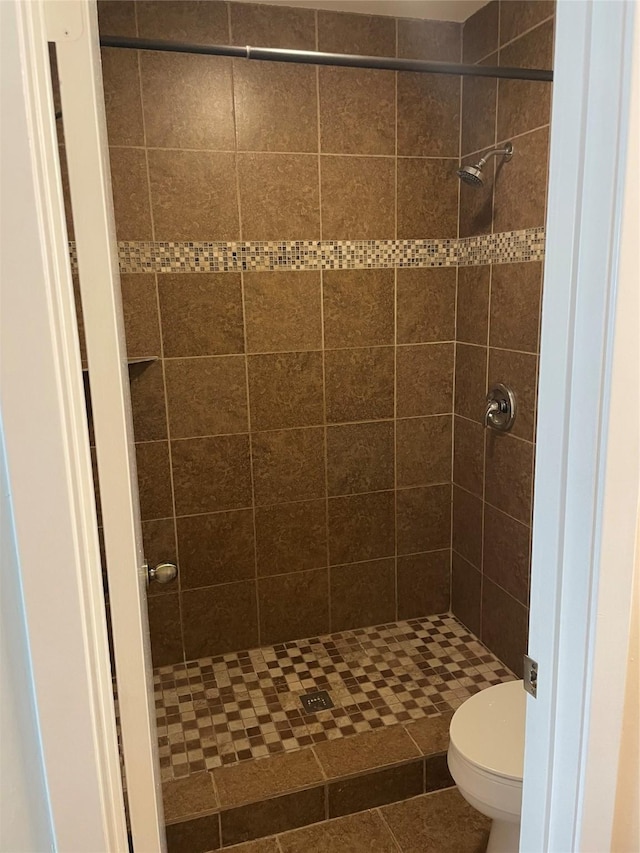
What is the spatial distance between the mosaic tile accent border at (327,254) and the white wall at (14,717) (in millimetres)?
1721

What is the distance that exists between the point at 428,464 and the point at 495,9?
1.65m

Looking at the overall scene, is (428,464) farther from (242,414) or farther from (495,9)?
(495,9)

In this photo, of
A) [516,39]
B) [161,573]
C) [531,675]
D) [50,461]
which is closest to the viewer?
[50,461]

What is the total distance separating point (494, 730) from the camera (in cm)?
167

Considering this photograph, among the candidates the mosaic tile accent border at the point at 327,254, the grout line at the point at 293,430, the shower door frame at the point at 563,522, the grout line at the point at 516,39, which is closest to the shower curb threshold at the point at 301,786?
the grout line at the point at 293,430

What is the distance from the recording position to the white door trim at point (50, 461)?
0.57 metres

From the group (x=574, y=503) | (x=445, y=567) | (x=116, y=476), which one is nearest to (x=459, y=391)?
(x=445, y=567)

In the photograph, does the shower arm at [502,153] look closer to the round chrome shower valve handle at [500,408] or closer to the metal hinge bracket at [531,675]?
the round chrome shower valve handle at [500,408]

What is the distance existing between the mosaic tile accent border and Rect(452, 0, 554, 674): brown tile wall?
0.14ft

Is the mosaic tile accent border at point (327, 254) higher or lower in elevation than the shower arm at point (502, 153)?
lower

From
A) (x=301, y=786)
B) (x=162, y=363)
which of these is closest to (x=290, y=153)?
(x=162, y=363)

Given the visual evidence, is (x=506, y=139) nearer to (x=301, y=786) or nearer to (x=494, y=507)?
(x=494, y=507)

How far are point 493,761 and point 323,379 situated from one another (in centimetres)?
141

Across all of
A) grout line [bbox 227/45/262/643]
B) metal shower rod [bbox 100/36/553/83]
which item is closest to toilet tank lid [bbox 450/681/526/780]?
grout line [bbox 227/45/262/643]
